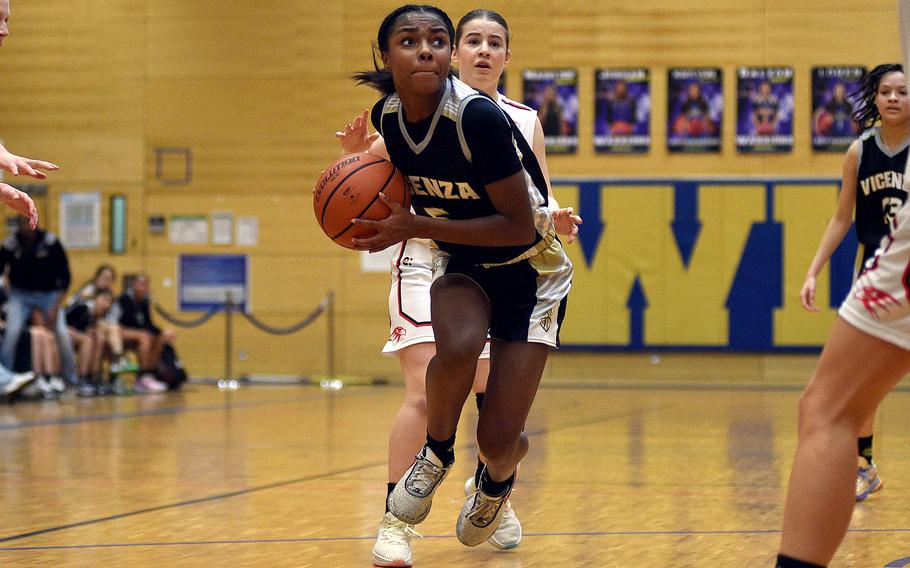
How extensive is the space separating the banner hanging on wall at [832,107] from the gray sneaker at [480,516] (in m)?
12.1

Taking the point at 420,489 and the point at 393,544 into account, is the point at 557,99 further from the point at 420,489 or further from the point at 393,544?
the point at 420,489

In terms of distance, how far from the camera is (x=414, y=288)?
14.9 feet

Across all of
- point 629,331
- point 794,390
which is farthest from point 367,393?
point 794,390

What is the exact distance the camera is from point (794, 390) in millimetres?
14039

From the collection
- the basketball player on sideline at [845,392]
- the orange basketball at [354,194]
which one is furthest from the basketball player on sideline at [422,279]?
the basketball player on sideline at [845,392]

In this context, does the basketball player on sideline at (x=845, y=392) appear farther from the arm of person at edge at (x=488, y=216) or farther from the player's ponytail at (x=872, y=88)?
the player's ponytail at (x=872, y=88)

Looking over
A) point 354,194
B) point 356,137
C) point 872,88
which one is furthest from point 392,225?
point 872,88

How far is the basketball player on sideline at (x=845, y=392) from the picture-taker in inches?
95.8

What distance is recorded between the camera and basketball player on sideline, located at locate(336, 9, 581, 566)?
13.6 ft

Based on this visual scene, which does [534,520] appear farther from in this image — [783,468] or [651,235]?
[651,235]

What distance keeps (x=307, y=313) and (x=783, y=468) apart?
32.6 ft

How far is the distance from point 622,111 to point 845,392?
13.0 meters

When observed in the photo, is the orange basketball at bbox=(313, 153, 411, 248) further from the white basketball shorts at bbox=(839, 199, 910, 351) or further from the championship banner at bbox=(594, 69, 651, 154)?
the championship banner at bbox=(594, 69, 651, 154)

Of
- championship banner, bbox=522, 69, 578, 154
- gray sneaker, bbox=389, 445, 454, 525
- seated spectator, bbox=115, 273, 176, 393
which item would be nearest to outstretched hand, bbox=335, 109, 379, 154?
gray sneaker, bbox=389, 445, 454, 525
